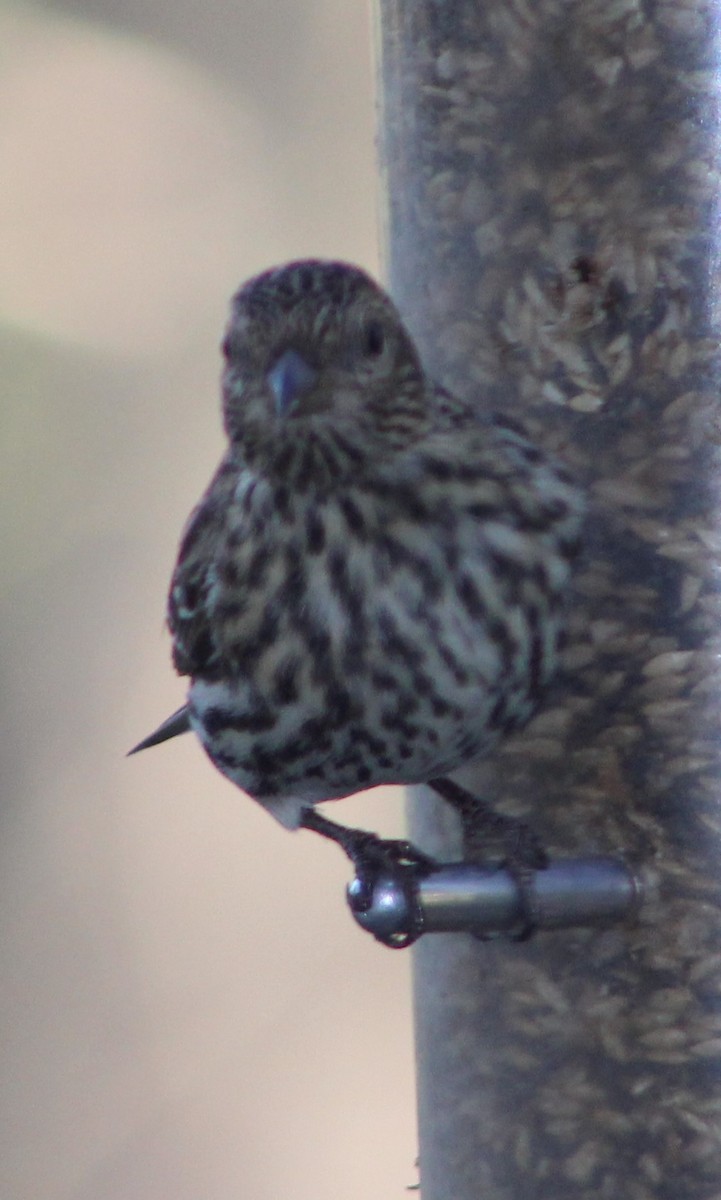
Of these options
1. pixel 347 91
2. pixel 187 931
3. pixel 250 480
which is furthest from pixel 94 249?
pixel 250 480

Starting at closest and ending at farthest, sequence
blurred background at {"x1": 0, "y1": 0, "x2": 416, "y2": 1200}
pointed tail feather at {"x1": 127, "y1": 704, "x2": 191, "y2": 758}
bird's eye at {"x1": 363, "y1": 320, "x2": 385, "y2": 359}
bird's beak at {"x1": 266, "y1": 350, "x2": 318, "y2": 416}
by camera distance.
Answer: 1. bird's beak at {"x1": 266, "y1": 350, "x2": 318, "y2": 416}
2. bird's eye at {"x1": 363, "y1": 320, "x2": 385, "y2": 359}
3. pointed tail feather at {"x1": 127, "y1": 704, "x2": 191, "y2": 758}
4. blurred background at {"x1": 0, "y1": 0, "x2": 416, "y2": 1200}

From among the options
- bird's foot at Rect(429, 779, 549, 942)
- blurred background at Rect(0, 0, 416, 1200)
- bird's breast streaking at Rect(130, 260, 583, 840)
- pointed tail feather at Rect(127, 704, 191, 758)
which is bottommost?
blurred background at Rect(0, 0, 416, 1200)

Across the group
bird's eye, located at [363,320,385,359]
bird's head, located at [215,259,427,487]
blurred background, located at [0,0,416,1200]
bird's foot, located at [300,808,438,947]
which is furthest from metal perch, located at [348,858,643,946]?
blurred background, located at [0,0,416,1200]

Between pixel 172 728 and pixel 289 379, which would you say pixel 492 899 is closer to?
pixel 289 379

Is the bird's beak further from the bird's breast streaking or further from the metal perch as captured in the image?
the metal perch

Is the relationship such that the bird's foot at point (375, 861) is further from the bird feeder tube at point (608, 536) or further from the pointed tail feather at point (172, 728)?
the pointed tail feather at point (172, 728)

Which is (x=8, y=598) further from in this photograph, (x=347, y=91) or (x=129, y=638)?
(x=347, y=91)

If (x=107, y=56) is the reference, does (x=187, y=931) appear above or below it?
below
